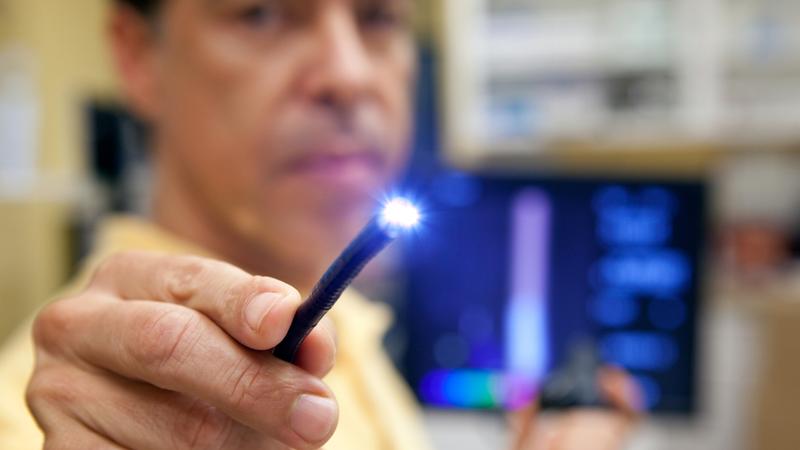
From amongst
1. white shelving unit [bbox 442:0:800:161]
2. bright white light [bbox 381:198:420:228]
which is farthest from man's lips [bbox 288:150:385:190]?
white shelving unit [bbox 442:0:800:161]

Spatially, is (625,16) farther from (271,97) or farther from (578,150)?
(271,97)

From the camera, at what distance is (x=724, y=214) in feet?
7.34

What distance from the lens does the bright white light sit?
164 mm

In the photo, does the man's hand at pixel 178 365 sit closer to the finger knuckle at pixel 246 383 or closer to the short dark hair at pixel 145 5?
the finger knuckle at pixel 246 383

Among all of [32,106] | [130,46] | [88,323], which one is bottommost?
[88,323]

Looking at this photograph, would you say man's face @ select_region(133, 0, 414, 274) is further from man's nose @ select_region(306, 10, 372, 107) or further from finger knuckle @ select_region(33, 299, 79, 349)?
finger knuckle @ select_region(33, 299, 79, 349)

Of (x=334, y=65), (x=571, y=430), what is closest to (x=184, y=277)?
(x=334, y=65)

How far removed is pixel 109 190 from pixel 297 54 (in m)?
1.45

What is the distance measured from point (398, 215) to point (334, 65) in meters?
0.37

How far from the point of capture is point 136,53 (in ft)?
2.17

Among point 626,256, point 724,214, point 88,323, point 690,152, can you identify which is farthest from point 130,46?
point 724,214

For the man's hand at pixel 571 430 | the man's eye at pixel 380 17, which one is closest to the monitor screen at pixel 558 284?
the man's hand at pixel 571 430

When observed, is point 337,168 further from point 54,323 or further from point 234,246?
point 54,323

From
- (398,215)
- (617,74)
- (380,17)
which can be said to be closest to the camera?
(398,215)
